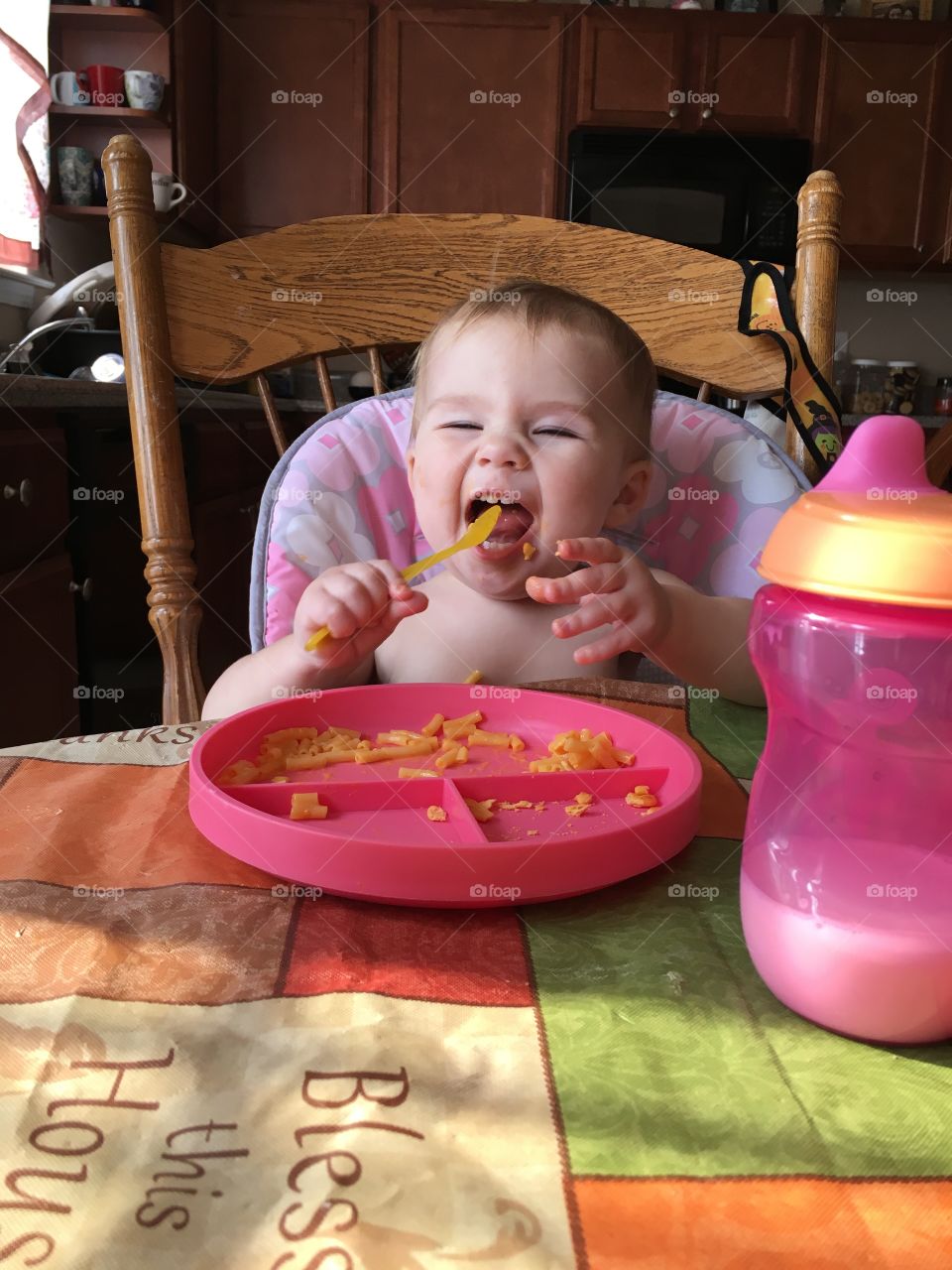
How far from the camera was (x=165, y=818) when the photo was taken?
0.51 meters

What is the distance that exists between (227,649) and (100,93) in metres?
1.69

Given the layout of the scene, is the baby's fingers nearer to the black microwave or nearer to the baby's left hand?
the baby's left hand

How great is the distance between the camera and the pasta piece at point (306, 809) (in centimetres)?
50

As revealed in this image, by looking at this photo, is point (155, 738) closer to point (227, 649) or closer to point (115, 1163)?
point (115, 1163)

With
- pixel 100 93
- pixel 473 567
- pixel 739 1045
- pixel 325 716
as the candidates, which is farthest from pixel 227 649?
pixel 739 1045

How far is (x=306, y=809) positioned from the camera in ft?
1.66

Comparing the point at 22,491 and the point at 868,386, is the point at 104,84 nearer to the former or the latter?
the point at 22,491

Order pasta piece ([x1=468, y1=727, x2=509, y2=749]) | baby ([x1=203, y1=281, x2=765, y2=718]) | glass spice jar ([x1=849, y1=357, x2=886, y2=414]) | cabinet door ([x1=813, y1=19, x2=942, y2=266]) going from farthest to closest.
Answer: glass spice jar ([x1=849, y1=357, x2=886, y2=414]) → cabinet door ([x1=813, y1=19, x2=942, y2=266]) → baby ([x1=203, y1=281, x2=765, y2=718]) → pasta piece ([x1=468, y1=727, x2=509, y2=749])

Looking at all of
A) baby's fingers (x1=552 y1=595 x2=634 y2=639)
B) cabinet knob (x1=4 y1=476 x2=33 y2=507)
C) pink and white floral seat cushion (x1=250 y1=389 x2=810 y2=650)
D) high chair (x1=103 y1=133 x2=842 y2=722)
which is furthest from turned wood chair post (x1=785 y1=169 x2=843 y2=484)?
cabinet knob (x1=4 y1=476 x2=33 y2=507)

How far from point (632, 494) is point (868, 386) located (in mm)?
3199

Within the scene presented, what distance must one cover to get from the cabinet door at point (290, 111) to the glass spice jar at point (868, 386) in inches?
77.6

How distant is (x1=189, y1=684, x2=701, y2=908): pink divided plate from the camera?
41cm

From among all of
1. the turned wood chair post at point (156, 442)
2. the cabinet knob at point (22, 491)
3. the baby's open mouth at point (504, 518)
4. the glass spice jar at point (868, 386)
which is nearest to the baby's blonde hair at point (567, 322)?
the baby's open mouth at point (504, 518)

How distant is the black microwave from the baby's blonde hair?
2.56m
